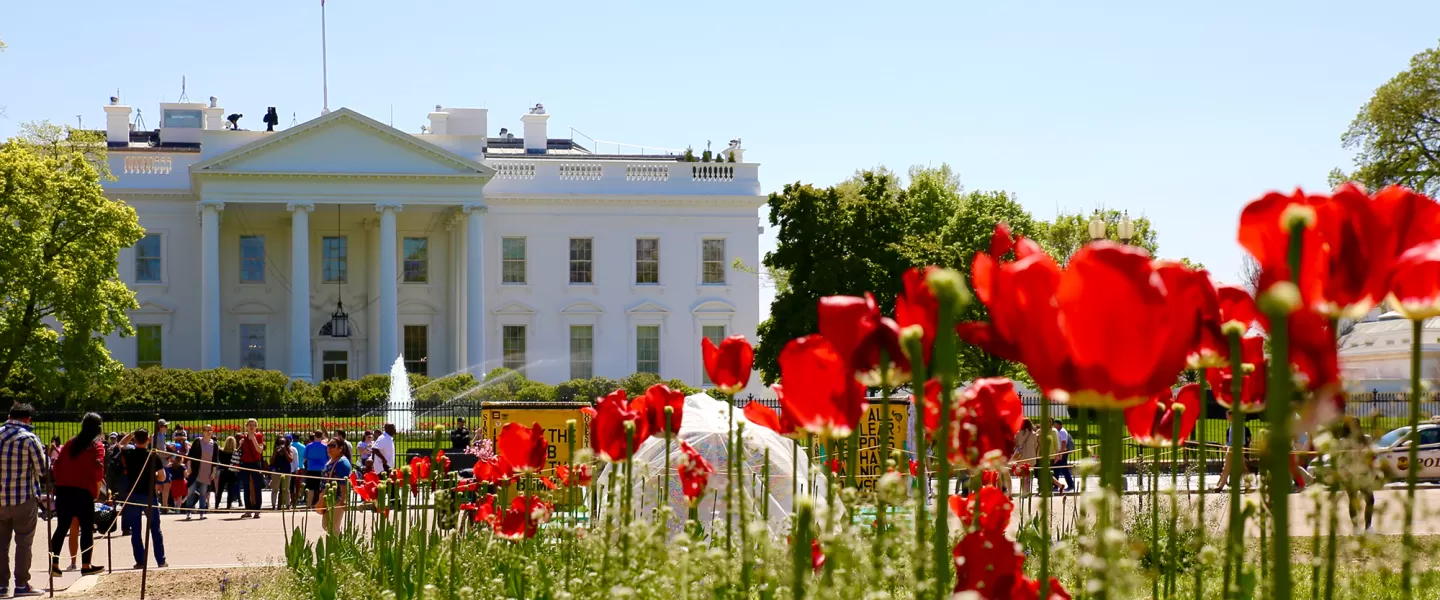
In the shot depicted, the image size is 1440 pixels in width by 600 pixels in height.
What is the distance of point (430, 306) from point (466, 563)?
147ft

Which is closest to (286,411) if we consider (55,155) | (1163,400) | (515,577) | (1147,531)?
(55,155)

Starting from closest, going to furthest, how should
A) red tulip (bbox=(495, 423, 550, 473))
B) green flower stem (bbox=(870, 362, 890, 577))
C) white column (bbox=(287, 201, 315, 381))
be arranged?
green flower stem (bbox=(870, 362, 890, 577)) → red tulip (bbox=(495, 423, 550, 473)) → white column (bbox=(287, 201, 315, 381))

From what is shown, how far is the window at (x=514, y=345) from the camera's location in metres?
50.4

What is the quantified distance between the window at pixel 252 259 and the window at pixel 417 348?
16.9 feet

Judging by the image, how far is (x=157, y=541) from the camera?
13008mm

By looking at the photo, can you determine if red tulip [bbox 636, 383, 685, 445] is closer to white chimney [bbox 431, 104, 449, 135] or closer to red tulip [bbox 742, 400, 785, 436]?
red tulip [bbox 742, 400, 785, 436]

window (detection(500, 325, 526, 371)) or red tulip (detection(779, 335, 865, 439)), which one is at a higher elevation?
red tulip (detection(779, 335, 865, 439))

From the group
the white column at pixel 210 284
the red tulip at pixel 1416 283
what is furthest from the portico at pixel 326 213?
the red tulip at pixel 1416 283

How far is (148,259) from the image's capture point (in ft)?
161

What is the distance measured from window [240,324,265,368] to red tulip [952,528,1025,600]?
1957 inches

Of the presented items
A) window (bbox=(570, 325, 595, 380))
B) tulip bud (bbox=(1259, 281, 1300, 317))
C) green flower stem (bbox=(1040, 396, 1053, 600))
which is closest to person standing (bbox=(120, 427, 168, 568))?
green flower stem (bbox=(1040, 396, 1053, 600))

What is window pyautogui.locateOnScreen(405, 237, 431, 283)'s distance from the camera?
51.8 m

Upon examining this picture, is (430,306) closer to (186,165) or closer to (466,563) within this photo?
(186,165)

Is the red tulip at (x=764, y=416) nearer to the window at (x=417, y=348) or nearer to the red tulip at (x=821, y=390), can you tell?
the red tulip at (x=821, y=390)
